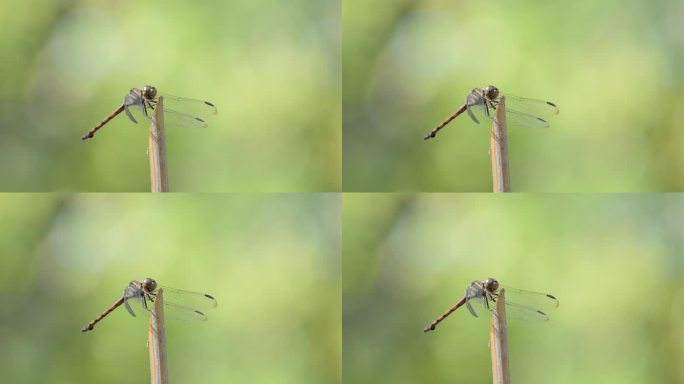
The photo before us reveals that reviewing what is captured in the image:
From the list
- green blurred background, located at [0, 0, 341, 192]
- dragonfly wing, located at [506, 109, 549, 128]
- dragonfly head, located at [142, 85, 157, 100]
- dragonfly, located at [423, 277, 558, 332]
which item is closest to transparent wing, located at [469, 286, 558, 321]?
dragonfly, located at [423, 277, 558, 332]

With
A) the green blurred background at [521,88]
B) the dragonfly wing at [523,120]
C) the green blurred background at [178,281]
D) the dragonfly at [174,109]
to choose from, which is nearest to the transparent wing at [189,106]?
the dragonfly at [174,109]

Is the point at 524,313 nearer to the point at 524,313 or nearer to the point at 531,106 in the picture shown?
the point at 524,313

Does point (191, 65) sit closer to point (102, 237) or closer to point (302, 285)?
point (102, 237)

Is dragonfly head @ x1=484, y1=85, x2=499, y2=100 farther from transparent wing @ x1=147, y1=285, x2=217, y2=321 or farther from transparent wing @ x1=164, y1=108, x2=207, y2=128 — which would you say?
transparent wing @ x1=147, y1=285, x2=217, y2=321

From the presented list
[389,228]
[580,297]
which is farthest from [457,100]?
[580,297]

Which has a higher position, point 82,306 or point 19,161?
point 19,161

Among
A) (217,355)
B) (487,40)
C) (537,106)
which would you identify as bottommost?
(217,355)
